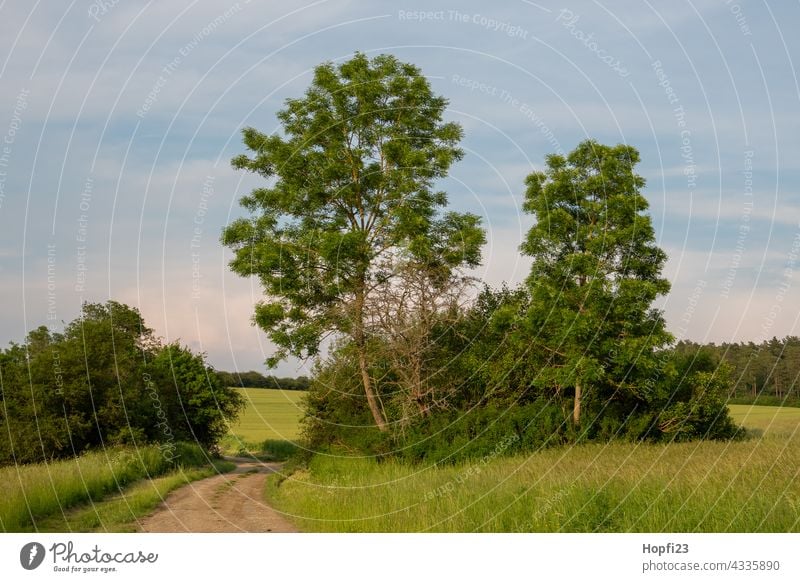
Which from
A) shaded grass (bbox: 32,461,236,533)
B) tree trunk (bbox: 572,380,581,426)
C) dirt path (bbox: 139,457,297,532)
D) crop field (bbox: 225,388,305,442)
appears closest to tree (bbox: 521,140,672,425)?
tree trunk (bbox: 572,380,581,426)

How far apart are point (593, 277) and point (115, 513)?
18833 millimetres

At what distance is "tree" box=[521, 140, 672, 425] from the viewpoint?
28.2 meters

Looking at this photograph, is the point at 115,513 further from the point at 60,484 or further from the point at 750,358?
the point at 750,358

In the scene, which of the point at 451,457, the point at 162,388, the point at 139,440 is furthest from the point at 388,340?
the point at 162,388

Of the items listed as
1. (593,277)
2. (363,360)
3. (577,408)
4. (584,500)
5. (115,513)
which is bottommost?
(115,513)

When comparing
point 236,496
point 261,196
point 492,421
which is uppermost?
point 261,196

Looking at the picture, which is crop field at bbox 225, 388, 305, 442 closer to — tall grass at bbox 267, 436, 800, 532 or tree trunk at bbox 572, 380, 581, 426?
tree trunk at bbox 572, 380, 581, 426

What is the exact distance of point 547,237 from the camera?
29.1m

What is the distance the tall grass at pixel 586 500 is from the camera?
461 inches

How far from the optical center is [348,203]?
30984mm

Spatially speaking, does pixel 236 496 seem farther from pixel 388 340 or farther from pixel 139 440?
pixel 139 440

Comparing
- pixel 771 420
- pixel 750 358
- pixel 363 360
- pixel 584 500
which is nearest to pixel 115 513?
pixel 584 500
